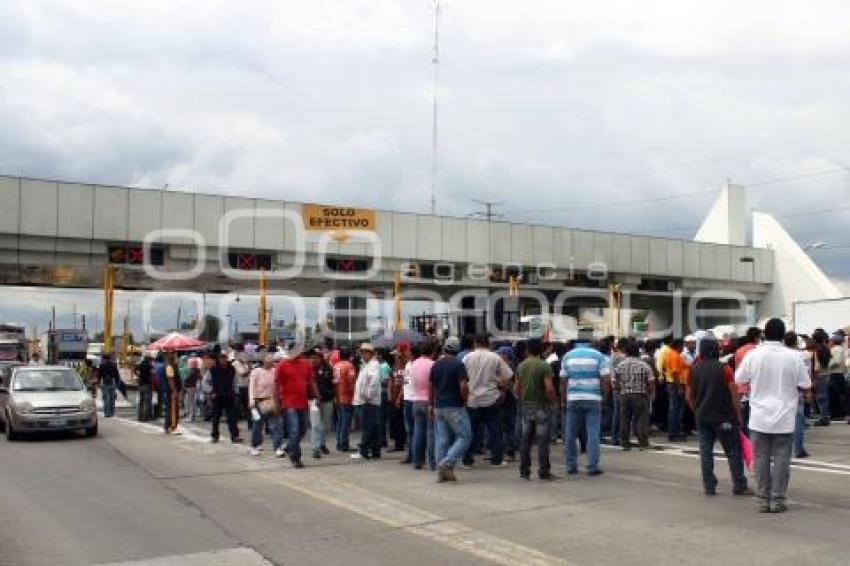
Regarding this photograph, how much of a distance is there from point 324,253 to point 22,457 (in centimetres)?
1975

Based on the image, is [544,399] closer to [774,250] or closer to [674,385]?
[674,385]

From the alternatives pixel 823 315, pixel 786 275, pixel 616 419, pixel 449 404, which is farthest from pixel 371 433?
pixel 786 275

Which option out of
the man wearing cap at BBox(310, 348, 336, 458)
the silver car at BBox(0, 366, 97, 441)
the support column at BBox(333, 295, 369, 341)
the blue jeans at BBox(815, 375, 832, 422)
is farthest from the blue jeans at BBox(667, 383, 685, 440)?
the support column at BBox(333, 295, 369, 341)

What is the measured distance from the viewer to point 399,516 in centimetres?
932

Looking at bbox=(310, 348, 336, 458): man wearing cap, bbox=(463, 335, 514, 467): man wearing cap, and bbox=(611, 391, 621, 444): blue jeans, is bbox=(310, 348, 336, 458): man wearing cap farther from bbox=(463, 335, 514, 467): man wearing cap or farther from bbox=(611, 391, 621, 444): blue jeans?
bbox=(611, 391, 621, 444): blue jeans

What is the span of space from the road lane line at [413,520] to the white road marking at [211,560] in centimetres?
155

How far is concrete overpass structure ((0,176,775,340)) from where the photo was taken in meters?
30.2

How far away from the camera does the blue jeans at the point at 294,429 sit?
13.3 meters

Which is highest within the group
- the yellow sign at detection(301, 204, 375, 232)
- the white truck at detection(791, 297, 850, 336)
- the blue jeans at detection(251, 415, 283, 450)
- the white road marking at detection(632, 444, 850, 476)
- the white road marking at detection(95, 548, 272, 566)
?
the yellow sign at detection(301, 204, 375, 232)

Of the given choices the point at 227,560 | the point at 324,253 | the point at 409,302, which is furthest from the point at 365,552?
the point at 409,302

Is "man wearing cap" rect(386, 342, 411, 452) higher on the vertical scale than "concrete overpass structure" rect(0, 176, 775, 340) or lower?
lower

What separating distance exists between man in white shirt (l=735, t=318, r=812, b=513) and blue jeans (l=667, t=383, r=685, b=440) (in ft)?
21.9

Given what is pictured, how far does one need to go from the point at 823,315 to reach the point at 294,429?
22373 millimetres

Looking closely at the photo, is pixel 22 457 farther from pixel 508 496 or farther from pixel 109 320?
pixel 109 320
